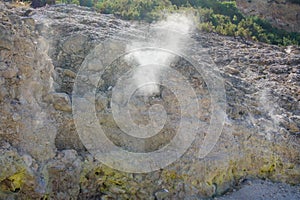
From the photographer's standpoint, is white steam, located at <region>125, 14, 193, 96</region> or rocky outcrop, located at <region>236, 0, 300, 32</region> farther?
rocky outcrop, located at <region>236, 0, 300, 32</region>

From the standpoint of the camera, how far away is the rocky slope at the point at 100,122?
13.5ft

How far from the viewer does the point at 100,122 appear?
496cm

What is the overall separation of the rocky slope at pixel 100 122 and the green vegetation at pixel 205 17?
2317 millimetres

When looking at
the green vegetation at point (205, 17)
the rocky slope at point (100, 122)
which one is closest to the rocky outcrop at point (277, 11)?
the green vegetation at point (205, 17)

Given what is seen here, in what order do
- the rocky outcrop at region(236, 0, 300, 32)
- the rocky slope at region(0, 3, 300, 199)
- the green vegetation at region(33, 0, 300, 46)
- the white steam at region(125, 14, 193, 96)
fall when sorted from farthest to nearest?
the rocky outcrop at region(236, 0, 300, 32) → the green vegetation at region(33, 0, 300, 46) → the white steam at region(125, 14, 193, 96) → the rocky slope at region(0, 3, 300, 199)

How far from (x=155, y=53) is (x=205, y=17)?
4406 millimetres

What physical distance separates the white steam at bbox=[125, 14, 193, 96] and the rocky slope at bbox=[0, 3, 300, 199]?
220mm

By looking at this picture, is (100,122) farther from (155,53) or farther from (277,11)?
(277,11)

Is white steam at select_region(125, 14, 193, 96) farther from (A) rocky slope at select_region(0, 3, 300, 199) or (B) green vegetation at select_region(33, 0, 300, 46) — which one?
(B) green vegetation at select_region(33, 0, 300, 46)

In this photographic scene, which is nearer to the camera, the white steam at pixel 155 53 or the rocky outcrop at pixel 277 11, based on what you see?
the white steam at pixel 155 53

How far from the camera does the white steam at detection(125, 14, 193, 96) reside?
561cm

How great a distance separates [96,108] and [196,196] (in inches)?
68.9

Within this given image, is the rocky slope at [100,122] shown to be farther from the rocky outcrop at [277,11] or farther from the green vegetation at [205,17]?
the rocky outcrop at [277,11]

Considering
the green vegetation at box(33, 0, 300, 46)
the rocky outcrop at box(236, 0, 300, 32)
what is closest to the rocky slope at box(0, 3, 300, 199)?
the green vegetation at box(33, 0, 300, 46)
